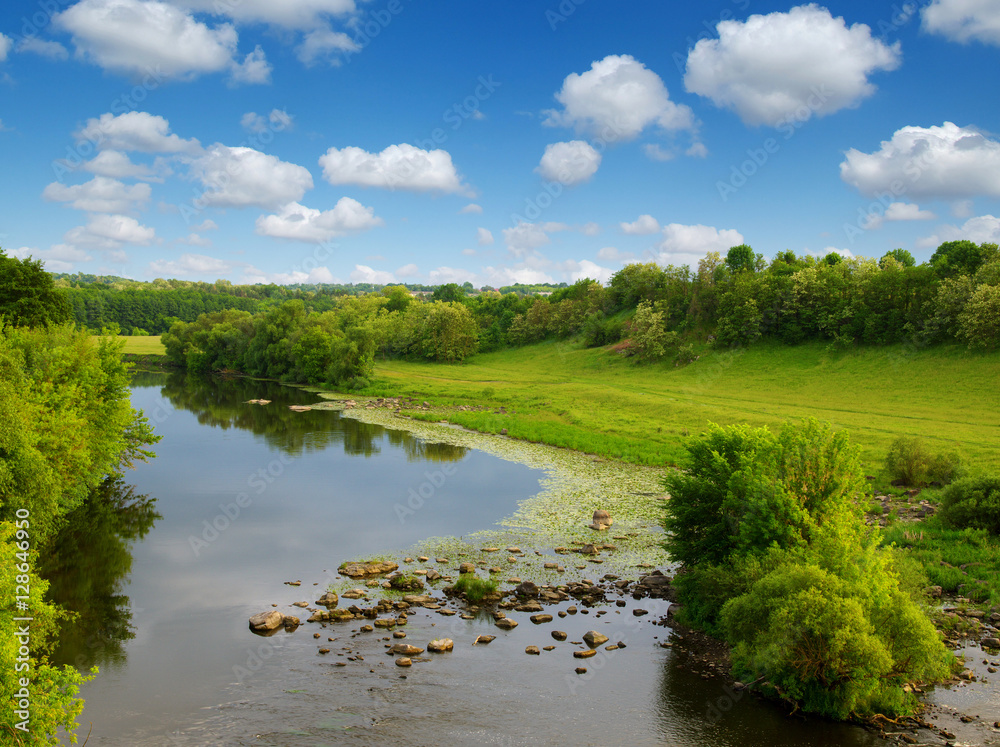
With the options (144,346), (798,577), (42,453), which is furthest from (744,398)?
(144,346)

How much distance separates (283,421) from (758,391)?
1761 inches

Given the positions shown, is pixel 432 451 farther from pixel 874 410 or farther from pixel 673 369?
pixel 673 369

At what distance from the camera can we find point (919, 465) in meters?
A: 31.1

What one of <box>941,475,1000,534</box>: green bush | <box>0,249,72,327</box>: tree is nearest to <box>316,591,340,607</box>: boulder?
<box>941,475,1000,534</box>: green bush

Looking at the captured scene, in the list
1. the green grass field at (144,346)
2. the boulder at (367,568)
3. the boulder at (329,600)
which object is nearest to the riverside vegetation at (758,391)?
the boulder at (367,568)

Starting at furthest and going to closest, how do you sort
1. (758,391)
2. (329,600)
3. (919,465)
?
(758,391) < (919,465) < (329,600)

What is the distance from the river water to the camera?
47.5 ft

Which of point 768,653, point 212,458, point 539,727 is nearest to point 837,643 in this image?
point 768,653

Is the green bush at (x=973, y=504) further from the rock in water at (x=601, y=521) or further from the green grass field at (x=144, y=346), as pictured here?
the green grass field at (x=144, y=346)

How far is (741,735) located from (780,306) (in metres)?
65.2

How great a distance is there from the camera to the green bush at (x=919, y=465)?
3074cm

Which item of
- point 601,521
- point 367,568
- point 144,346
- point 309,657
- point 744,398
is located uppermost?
point 144,346

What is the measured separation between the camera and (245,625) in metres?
19.2

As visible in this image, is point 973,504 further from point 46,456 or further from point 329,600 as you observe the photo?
point 46,456
